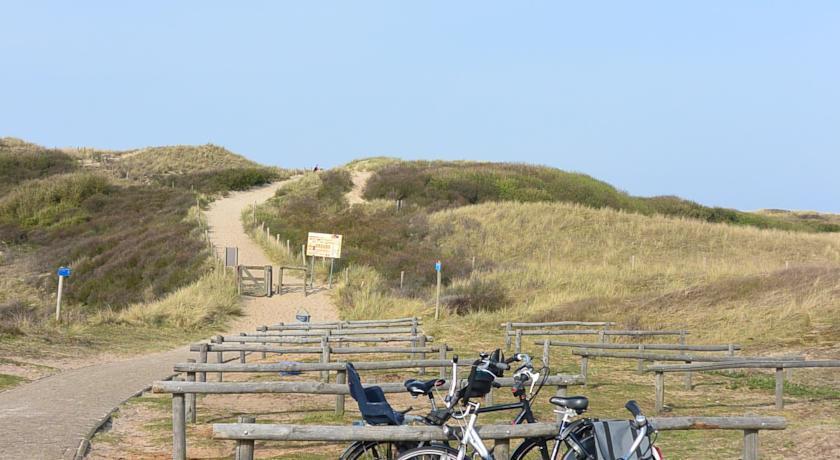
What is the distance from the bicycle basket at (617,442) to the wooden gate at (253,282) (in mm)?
24816

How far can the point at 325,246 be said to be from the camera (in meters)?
31.2

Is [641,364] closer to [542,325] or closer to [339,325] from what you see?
[542,325]

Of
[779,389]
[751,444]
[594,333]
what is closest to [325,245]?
[594,333]

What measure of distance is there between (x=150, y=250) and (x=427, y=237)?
41.9ft

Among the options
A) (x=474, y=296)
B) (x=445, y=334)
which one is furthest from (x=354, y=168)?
(x=445, y=334)

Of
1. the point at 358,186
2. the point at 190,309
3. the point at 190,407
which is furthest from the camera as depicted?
the point at 358,186

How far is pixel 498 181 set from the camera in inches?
2466

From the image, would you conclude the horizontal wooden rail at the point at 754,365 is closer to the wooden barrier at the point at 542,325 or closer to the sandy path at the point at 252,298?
the wooden barrier at the point at 542,325

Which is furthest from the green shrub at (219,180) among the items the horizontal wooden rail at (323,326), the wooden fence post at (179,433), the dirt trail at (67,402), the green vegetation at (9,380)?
the wooden fence post at (179,433)

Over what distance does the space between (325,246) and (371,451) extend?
2571 cm

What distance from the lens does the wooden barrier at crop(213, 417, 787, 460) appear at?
5.41m

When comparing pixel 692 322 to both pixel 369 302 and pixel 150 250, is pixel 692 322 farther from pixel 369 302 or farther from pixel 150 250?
pixel 150 250

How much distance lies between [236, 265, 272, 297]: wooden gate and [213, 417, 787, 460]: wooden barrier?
942 inches

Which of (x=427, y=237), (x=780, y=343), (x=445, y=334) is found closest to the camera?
(x=780, y=343)
